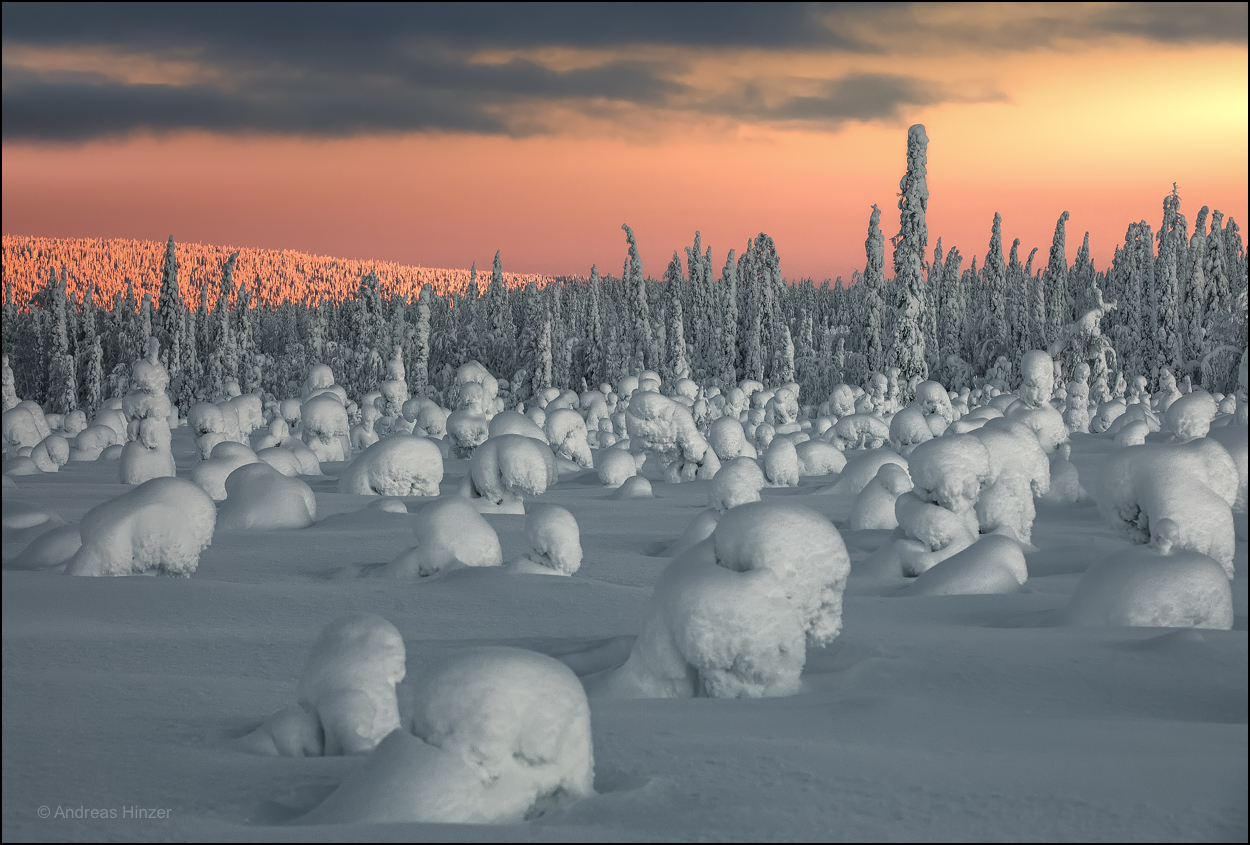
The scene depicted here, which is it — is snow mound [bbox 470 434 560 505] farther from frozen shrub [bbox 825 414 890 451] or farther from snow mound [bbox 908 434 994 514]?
frozen shrub [bbox 825 414 890 451]

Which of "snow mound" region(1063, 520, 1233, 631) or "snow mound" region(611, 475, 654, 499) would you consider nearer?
"snow mound" region(1063, 520, 1233, 631)

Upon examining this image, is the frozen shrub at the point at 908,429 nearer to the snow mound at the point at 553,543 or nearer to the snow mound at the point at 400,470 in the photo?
the snow mound at the point at 400,470

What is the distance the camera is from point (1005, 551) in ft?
32.3

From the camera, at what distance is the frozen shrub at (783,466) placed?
2103cm

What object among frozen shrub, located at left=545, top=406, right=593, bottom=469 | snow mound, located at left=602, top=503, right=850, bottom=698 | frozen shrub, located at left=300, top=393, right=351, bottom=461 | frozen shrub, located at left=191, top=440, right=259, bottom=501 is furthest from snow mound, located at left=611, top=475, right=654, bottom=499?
snow mound, located at left=602, top=503, right=850, bottom=698

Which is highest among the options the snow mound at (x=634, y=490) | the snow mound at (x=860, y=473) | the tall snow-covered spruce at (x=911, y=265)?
the tall snow-covered spruce at (x=911, y=265)

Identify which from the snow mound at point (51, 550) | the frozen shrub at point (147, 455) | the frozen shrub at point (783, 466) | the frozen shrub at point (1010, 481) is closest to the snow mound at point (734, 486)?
the frozen shrub at point (1010, 481)

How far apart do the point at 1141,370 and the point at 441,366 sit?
38.6m

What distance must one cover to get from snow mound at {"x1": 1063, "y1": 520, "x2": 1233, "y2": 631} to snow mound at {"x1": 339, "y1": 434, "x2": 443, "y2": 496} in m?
12.2

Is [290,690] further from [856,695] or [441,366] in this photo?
[441,366]

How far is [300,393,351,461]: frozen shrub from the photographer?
25906 millimetres

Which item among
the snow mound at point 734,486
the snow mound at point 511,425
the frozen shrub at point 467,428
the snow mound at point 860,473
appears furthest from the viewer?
the frozen shrub at point 467,428

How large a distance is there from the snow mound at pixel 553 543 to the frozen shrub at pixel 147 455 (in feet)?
38.7

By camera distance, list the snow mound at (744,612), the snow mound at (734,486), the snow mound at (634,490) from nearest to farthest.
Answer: the snow mound at (744,612), the snow mound at (734,486), the snow mound at (634,490)
